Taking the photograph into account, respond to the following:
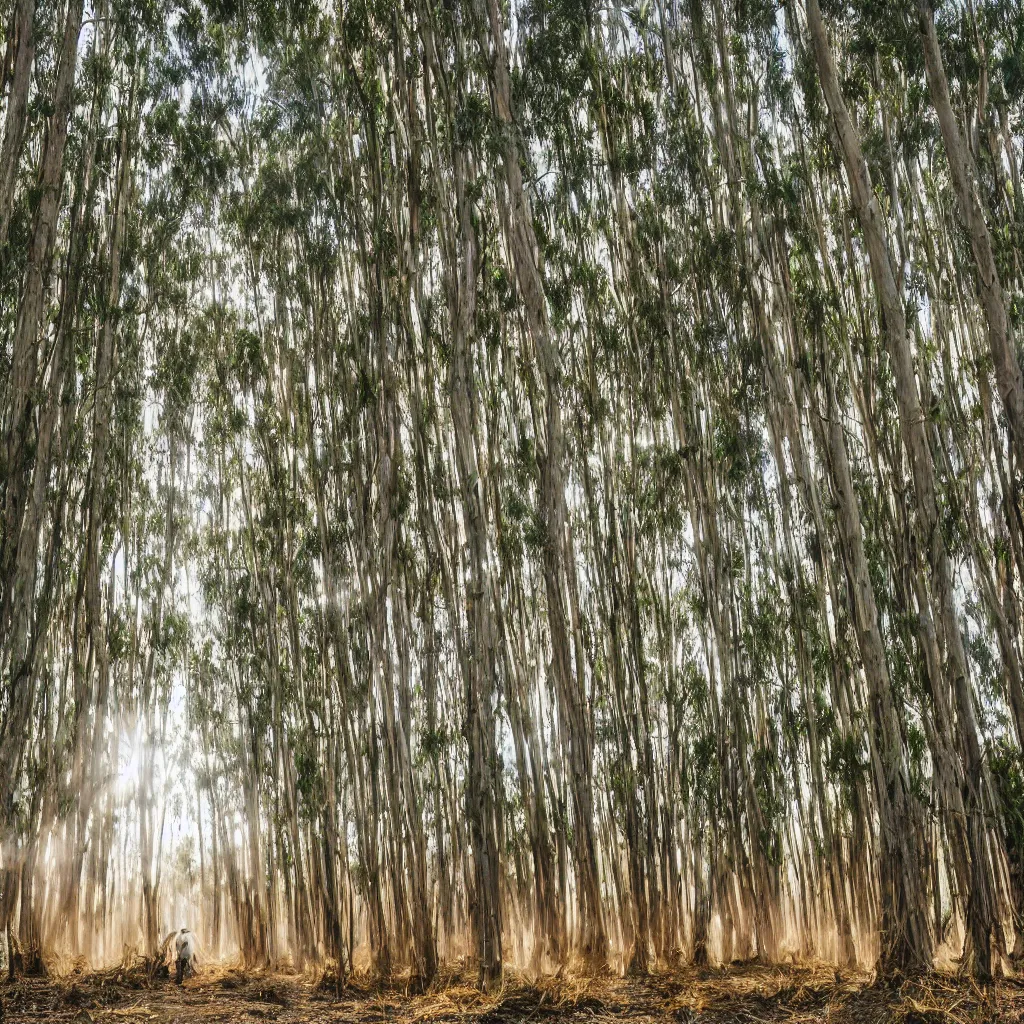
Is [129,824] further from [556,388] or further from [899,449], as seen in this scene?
[899,449]

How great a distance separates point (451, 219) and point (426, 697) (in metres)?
3.94

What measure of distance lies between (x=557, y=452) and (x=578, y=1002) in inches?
141

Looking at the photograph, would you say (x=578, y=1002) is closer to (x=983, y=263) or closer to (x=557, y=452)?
(x=557, y=452)

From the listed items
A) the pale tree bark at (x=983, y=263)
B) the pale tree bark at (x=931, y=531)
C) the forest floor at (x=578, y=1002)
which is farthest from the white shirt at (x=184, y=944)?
the pale tree bark at (x=983, y=263)

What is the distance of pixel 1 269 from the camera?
5.61 m

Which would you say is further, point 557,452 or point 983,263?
point 557,452

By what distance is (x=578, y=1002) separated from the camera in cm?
562

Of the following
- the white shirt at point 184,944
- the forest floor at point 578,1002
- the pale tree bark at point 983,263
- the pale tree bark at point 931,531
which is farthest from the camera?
the white shirt at point 184,944

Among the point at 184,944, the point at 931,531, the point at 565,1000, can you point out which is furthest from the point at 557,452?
the point at 184,944

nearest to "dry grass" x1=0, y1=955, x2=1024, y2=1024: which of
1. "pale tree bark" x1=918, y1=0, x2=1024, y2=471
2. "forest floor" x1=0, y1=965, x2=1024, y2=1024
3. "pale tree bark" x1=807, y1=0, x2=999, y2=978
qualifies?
"forest floor" x1=0, y1=965, x2=1024, y2=1024

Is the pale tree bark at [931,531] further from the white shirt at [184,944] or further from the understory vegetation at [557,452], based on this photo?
the white shirt at [184,944]

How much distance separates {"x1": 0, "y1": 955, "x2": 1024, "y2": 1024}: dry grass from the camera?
15.9 ft

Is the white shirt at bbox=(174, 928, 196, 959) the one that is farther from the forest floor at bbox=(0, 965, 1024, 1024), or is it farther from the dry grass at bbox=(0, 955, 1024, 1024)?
the forest floor at bbox=(0, 965, 1024, 1024)

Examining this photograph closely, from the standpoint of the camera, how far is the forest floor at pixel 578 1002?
483cm
